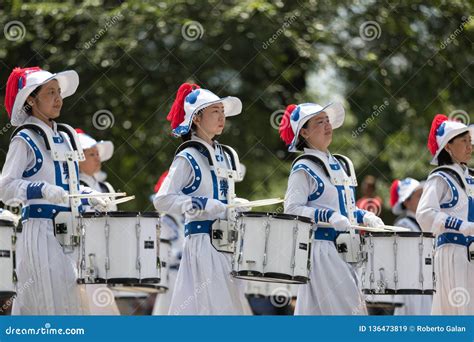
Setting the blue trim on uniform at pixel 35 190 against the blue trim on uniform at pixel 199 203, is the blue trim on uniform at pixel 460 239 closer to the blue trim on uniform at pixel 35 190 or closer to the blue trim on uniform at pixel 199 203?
the blue trim on uniform at pixel 199 203

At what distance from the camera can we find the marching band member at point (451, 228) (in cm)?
1170

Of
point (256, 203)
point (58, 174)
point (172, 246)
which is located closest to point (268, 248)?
point (256, 203)

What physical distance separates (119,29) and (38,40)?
1007mm

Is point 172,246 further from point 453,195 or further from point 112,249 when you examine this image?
point 112,249

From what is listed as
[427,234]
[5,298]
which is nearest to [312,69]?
[427,234]

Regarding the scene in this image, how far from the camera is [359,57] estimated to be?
17969 mm

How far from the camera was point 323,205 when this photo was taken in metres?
11.2

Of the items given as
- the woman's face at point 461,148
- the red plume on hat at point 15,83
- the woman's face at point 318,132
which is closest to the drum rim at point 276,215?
the woman's face at point 318,132

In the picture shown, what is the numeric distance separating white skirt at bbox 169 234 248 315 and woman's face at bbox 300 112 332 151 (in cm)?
130

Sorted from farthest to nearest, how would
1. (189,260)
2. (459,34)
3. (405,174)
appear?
1. (405,174)
2. (459,34)
3. (189,260)

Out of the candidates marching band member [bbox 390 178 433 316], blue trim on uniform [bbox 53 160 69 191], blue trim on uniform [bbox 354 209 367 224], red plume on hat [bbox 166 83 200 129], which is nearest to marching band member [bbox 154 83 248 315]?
red plume on hat [bbox 166 83 200 129]

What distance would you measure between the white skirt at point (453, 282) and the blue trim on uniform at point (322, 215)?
150 centimetres

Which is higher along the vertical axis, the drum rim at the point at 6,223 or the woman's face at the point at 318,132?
the woman's face at the point at 318,132

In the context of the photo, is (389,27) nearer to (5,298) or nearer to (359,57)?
(359,57)
